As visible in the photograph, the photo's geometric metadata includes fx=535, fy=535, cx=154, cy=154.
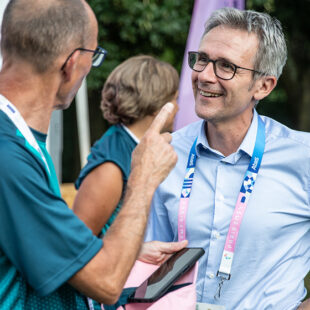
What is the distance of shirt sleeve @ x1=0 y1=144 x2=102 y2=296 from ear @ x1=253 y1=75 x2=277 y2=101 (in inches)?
49.4

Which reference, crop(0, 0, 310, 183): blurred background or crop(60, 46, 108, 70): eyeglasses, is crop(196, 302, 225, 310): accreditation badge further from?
crop(0, 0, 310, 183): blurred background

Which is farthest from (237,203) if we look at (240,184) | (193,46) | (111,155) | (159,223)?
(193,46)

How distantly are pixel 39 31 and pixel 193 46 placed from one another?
2.23 meters

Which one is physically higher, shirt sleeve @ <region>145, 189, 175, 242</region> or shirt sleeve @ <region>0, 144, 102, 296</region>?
shirt sleeve @ <region>0, 144, 102, 296</region>

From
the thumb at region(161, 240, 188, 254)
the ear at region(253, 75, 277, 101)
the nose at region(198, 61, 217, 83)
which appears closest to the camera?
the thumb at region(161, 240, 188, 254)

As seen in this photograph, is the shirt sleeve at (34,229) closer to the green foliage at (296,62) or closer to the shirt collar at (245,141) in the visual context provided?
the shirt collar at (245,141)

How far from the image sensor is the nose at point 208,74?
2.44 m

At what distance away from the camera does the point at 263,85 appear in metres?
2.56

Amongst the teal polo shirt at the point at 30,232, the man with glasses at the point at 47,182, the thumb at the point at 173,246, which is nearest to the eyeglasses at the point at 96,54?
the man with glasses at the point at 47,182

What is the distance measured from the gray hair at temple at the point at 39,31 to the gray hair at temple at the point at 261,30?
0.91 m

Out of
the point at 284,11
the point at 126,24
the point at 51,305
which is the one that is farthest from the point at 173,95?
the point at 284,11

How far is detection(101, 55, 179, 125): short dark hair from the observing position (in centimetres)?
338

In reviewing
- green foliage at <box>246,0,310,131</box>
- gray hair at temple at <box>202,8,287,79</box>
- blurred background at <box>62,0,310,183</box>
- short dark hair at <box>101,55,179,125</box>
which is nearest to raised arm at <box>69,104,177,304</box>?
gray hair at temple at <box>202,8,287,79</box>

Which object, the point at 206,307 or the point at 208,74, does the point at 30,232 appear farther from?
the point at 208,74
